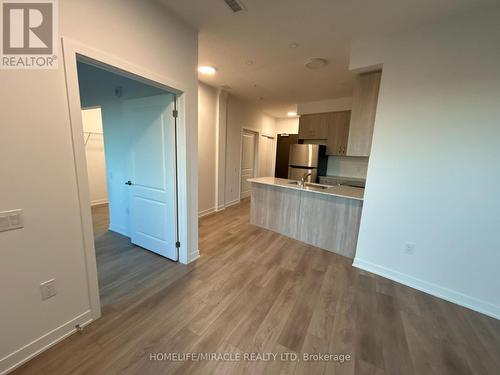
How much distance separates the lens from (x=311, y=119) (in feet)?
16.6

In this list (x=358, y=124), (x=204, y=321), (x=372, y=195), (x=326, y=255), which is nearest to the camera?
(x=204, y=321)

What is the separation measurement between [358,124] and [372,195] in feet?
3.27

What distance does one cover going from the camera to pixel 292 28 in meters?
2.16

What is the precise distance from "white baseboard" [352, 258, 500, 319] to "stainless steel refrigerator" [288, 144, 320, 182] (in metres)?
2.68

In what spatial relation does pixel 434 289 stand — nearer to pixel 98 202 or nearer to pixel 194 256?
pixel 194 256

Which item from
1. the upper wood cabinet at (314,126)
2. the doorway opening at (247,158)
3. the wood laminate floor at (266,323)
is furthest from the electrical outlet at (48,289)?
the upper wood cabinet at (314,126)

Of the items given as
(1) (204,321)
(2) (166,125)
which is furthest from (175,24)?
(1) (204,321)

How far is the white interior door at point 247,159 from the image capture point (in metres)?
5.79

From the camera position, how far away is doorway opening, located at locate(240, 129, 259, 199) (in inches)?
228

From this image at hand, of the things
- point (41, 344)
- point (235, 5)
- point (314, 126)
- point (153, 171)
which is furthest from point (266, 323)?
point (314, 126)

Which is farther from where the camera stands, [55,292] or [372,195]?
[372,195]

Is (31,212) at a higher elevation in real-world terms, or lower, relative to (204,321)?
higher

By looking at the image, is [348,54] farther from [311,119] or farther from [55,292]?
[55,292]

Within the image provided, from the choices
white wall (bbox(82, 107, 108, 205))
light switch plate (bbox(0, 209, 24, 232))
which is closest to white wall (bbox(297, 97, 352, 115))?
white wall (bbox(82, 107, 108, 205))
